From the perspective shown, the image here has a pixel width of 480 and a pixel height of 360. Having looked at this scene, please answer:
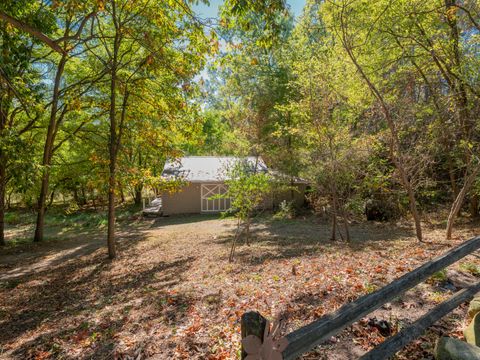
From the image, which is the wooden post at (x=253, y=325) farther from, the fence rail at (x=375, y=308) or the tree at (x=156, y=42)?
the tree at (x=156, y=42)

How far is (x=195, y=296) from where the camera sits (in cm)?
516

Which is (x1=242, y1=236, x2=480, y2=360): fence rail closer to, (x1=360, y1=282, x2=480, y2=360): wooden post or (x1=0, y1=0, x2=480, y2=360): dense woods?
(x1=360, y1=282, x2=480, y2=360): wooden post

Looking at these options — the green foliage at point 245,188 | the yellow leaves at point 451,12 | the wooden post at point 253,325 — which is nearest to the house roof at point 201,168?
the green foliage at point 245,188

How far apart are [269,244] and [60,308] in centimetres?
665

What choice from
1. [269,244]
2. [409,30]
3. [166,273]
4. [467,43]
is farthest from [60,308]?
[467,43]

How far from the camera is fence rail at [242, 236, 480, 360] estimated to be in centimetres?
186

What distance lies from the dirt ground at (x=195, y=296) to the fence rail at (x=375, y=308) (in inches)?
10.8

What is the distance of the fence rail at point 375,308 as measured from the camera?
1864mm

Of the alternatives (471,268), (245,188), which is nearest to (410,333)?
(471,268)

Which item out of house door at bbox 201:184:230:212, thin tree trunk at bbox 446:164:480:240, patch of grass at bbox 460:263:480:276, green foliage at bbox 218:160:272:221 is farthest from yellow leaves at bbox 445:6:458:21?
house door at bbox 201:184:230:212

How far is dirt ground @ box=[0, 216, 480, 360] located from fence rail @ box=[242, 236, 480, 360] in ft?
0.90

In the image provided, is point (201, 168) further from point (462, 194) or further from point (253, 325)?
point (253, 325)

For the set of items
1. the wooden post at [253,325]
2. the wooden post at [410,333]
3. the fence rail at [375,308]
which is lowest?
the wooden post at [410,333]

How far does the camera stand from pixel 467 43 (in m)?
9.04
